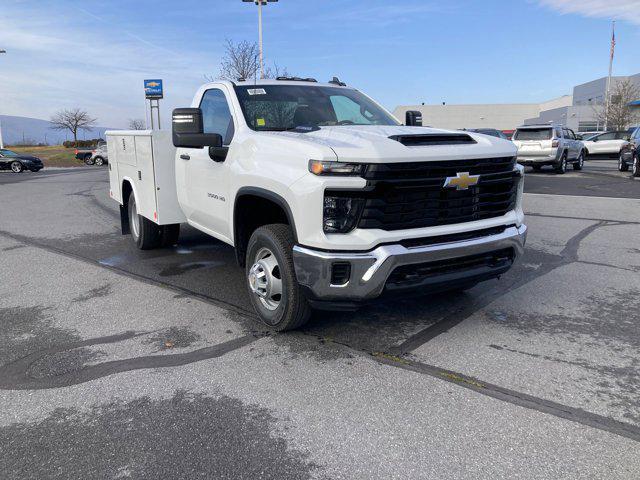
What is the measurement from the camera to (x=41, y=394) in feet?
10.8

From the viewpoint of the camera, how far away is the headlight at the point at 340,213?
346 centimetres

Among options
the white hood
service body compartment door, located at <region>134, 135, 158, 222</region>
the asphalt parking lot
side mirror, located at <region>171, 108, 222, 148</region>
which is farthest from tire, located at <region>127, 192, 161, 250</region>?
the white hood

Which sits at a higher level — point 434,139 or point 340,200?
point 434,139

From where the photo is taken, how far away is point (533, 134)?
63.4 feet

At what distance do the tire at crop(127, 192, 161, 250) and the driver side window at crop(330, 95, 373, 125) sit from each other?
3.06 meters

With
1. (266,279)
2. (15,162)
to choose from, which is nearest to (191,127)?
(266,279)

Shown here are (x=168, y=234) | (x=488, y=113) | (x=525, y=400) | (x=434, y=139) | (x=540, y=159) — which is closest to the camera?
(x=525, y=400)

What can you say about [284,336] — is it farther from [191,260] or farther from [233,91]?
[191,260]

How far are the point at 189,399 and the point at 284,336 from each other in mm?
1114

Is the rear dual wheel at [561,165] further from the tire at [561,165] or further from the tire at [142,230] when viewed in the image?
the tire at [142,230]

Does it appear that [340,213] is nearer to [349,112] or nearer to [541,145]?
[349,112]

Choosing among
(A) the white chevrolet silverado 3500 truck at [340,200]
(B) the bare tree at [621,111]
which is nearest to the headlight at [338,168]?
(A) the white chevrolet silverado 3500 truck at [340,200]

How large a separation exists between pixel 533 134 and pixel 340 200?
58.9 ft

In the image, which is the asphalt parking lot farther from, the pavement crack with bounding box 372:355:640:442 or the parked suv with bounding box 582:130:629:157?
the parked suv with bounding box 582:130:629:157
